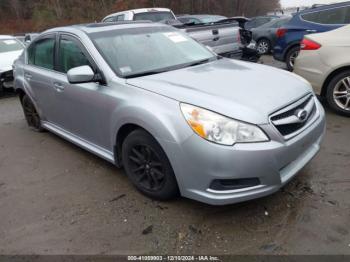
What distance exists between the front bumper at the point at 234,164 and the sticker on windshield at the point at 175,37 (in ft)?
5.89

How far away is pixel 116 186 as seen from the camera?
12.0ft

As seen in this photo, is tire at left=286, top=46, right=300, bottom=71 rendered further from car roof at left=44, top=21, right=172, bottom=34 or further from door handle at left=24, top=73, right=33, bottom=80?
door handle at left=24, top=73, right=33, bottom=80

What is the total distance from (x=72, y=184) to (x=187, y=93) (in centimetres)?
182

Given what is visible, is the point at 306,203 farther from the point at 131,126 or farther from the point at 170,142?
the point at 131,126

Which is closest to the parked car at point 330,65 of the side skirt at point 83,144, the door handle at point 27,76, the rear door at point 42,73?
the side skirt at point 83,144

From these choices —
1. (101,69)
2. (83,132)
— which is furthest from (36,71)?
(101,69)

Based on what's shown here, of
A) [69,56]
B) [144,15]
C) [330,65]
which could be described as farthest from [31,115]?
[144,15]

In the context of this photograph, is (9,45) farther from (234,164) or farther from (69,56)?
(234,164)

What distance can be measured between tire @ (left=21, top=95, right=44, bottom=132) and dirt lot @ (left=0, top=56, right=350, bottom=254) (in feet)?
4.67

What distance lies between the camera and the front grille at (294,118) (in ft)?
8.93

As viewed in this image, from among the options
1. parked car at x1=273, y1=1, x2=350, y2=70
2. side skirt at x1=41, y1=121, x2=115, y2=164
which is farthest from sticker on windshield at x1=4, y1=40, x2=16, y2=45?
parked car at x1=273, y1=1, x2=350, y2=70

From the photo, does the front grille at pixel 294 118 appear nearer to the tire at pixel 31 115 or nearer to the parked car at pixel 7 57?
the tire at pixel 31 115

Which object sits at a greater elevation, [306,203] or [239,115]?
[239,115]

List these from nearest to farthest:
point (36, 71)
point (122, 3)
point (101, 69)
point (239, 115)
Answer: point (239, 115) → point (101, 69) → point (36, 71) → point (122, 3)
